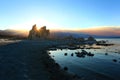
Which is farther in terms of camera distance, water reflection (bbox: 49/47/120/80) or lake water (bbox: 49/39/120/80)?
water reflection (bbox: 49/47/120/80)

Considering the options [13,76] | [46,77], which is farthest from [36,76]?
[13,76]

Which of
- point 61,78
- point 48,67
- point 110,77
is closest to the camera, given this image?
point 61,78

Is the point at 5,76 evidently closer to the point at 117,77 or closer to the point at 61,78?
the point at 61,78

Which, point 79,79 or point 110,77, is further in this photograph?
point 110,77

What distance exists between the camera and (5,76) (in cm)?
2677

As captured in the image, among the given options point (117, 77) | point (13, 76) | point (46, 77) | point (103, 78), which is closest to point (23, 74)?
point (13, 76)

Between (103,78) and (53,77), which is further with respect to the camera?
(103,78)

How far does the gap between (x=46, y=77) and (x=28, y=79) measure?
296cm

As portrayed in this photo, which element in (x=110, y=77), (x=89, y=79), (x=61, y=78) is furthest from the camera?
(x=110, y=77)

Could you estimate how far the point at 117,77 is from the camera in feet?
103

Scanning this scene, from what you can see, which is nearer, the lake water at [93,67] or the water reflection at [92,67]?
the lake water at [93,67]

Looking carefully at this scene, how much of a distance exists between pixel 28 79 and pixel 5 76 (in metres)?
3.73

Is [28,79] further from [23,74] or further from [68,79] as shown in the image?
[68,79]

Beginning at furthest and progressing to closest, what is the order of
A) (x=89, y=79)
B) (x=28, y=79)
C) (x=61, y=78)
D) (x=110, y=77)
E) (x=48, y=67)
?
(x=48, y=67) → (x=110, y=77) → (x=89, y=79) → (x=61, y=78) → (x=28, y=79)
